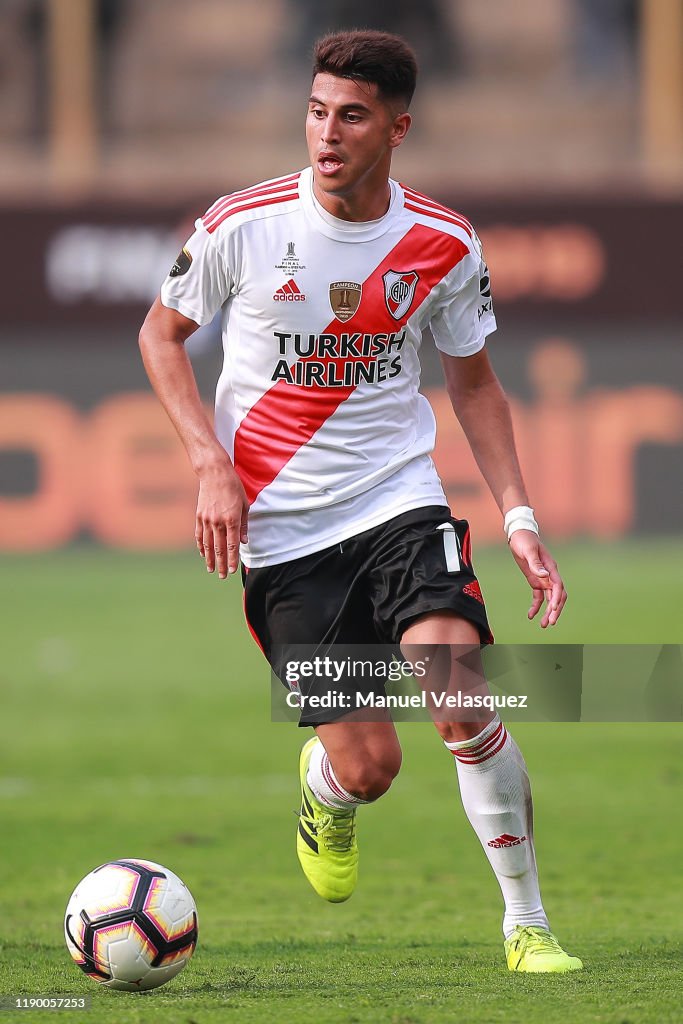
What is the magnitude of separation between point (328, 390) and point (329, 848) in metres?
1.40

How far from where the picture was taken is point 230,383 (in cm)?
472

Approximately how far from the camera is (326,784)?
16.3 feet

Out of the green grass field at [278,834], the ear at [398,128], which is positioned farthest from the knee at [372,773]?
the ear at [398,128]

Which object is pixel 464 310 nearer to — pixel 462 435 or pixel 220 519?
pixel 220 519

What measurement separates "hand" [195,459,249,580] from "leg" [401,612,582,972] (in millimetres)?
506

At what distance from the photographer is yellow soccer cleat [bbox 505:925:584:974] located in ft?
13.8

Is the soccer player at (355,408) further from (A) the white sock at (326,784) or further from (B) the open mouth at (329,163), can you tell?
(A) the white sock at (326,784)

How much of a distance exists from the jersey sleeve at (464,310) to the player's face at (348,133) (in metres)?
0.38

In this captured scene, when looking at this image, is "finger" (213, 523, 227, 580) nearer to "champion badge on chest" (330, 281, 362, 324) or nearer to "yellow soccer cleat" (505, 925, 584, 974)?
"champion badge on chest" (330, 281, 362, 324)

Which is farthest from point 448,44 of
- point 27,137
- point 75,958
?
point 75,958

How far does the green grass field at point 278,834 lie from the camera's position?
13.3 ft

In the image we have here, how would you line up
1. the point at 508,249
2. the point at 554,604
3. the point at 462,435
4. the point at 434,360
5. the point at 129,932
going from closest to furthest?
the point at 129,932, the point at 554,604, the point at 508,249, the point at 462,435, the point at 434,360

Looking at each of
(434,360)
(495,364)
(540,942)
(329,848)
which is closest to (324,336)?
(329,848)

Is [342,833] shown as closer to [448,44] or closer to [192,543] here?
[192,543]
